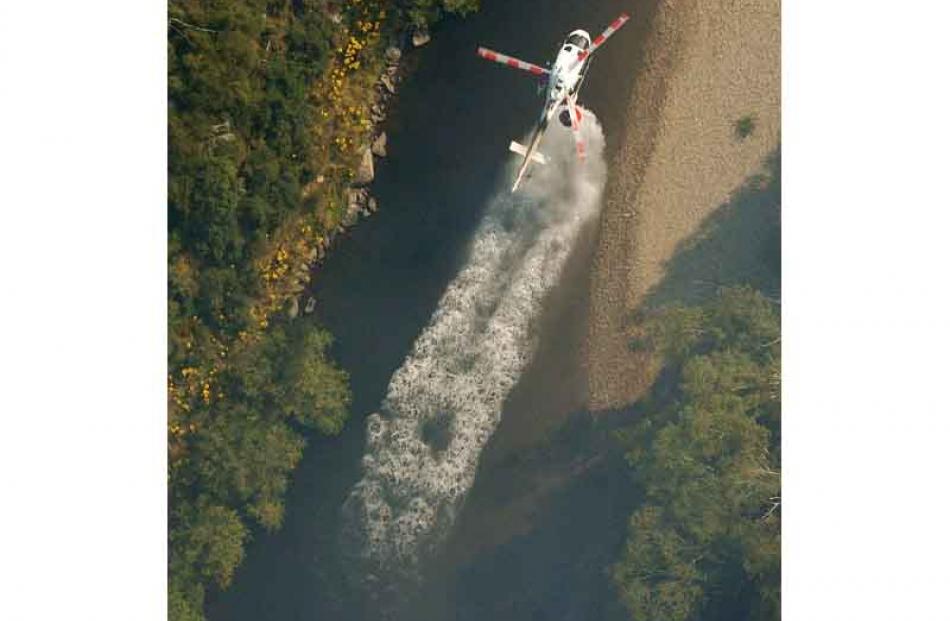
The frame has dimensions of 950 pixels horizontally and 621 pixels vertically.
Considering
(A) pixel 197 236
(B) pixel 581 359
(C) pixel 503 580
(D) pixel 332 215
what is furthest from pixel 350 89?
(C) pixel 503 580

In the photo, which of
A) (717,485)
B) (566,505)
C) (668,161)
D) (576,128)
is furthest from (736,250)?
(566,505)

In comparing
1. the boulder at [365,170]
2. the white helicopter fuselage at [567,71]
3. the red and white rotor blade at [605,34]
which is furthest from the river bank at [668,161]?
the boulder at [365,170]

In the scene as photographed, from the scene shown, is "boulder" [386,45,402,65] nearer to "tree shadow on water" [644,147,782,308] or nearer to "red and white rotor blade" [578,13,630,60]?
"red and white rotor blade" [578,13,630,60]

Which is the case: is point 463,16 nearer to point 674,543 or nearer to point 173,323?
point 173,323

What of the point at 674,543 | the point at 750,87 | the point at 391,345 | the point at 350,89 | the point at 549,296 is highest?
the point at 750,87

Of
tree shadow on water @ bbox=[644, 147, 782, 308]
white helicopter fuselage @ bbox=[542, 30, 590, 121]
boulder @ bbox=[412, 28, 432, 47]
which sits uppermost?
boulder @ bbox=[412, 28, 432, 47]

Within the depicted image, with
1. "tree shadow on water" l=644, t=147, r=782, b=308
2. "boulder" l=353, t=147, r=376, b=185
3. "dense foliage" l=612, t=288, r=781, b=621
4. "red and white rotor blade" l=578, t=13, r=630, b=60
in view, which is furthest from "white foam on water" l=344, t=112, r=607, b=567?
"dense foliage" l=612, t=288, r=781, b=621
